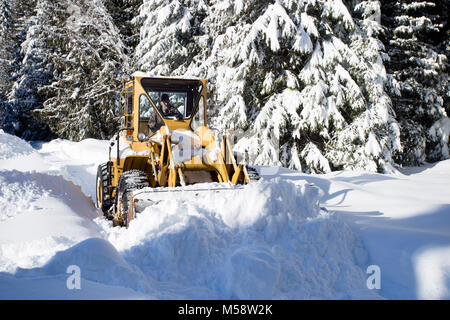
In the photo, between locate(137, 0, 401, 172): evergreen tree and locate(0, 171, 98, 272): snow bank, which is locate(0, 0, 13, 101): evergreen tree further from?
locate(0, 171, 98, 272): snow bank

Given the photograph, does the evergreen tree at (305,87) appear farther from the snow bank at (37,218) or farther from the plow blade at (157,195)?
the plow blade at (157,195)


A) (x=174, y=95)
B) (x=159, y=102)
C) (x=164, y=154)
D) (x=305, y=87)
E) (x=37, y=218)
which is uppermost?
(x=305, y=87)

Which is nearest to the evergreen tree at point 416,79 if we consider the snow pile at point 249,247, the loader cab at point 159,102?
the loader cab at point 159,102

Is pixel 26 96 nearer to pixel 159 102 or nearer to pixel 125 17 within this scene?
pixel 125 17

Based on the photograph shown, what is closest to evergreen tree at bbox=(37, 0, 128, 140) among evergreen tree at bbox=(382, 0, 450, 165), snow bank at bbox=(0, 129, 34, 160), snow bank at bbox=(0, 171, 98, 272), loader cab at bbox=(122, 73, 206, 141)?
snow bank at bbox=(0, 129, 34, 160)

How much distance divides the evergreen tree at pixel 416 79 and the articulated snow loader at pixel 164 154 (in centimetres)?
945

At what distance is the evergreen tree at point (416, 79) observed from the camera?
13422 mm

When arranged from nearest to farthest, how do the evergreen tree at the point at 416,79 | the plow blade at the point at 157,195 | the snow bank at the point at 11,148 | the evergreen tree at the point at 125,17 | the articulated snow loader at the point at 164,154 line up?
1. the plow blade at the point at 157,195
2. the articulated snow loader at the point at 164,154
3. the snow bank at the point at 11,148
4. the evergreen tree at the point at 416,79
5. the evergreen tree at the point at 125,17

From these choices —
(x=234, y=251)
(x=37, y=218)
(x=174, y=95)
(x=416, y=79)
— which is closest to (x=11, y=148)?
(x=174, y=95)

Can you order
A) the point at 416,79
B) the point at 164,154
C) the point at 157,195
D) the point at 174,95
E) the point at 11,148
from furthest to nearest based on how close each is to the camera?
1. the point at 416,79
2. the point at 11,148
3. the point at 174,95
4. the point at 164,154
5. the point at 157,195

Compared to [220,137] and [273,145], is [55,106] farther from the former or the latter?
[220,137]

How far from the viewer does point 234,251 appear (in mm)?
3436

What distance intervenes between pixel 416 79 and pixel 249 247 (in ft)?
43.3

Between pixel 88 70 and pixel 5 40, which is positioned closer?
pixel 88 70
